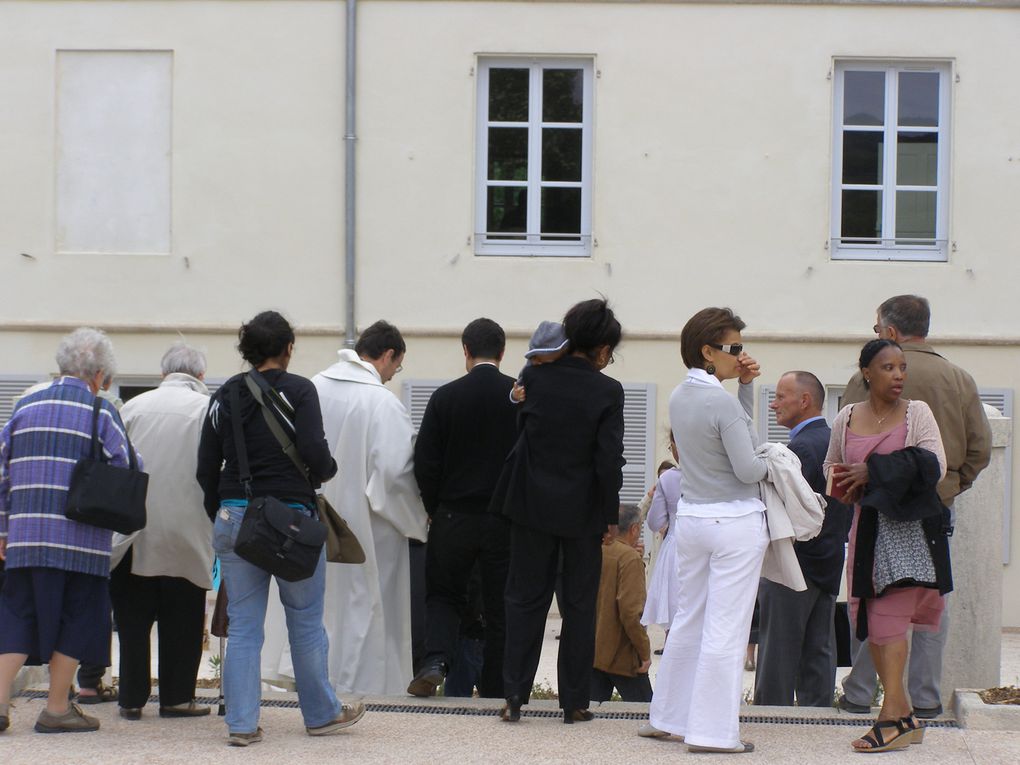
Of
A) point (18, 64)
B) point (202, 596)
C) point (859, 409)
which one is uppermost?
point (18, 64)

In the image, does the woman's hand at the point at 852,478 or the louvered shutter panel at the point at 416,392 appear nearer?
the woman's hand at the point at 852,478

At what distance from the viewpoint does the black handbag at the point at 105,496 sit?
5.90 m

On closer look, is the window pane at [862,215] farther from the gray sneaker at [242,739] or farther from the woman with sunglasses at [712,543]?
the gray sneaker at [242,739]

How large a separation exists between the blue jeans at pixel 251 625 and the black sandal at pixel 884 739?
226cm

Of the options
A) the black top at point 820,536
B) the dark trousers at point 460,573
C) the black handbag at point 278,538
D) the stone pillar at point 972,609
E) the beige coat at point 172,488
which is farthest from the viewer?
the black top at point 820,536

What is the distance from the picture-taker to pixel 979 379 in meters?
13.4

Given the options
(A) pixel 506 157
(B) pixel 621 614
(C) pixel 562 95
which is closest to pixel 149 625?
(B) pixel 621 614

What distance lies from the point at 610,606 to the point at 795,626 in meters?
0.93

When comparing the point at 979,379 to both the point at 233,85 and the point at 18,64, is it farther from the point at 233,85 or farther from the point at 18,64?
the point at 18,64

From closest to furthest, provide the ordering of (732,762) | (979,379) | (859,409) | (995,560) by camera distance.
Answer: (732,762) → (859,409) → (995,560) → (979,379)

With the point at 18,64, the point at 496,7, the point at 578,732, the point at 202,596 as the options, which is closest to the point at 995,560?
the point at 578,732

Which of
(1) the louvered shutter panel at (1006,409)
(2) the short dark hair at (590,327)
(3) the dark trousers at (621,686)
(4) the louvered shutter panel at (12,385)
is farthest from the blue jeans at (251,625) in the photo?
(1) the louvered shutter panel at (1006,409)

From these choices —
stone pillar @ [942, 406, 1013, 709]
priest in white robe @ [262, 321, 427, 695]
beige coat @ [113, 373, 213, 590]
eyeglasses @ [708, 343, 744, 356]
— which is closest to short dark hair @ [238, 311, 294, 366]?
beige coat @ [113, 373, 213, 590]

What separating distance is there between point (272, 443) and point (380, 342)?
1721 millimetres
